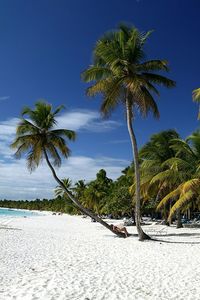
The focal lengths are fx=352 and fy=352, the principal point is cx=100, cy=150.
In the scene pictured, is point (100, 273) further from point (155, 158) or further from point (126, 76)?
point (155, 158)

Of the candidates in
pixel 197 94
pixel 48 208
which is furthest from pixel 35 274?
pixel 48 208

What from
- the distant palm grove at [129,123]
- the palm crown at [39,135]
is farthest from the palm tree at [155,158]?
the palm crown at [39,135]

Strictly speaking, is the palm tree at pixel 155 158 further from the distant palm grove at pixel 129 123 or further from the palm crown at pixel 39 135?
the palm crown at pixel 39 135

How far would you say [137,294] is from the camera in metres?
6.99

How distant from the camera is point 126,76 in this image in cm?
1659

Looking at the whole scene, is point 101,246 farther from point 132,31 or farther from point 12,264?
point 132,31

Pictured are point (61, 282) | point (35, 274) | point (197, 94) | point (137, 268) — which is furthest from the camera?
point (197, 94)

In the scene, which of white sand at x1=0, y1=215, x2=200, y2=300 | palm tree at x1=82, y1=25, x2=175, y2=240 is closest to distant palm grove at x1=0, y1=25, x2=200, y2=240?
palm tree at x1=82, y1=25, x2=175, y2=240

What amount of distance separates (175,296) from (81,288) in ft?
6.34

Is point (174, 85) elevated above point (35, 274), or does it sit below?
above

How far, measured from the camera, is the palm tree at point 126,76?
16.3m

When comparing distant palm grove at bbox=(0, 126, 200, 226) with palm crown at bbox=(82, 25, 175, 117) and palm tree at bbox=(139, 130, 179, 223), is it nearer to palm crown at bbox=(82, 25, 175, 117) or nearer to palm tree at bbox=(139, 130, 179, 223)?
palm tree at bbox=(139, 130, 179, 223)

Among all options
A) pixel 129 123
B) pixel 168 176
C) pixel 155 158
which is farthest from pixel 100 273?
pixel 155 158

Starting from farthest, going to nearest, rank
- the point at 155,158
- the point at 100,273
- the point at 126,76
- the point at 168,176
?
the point at 155,158, the point at 168,176, the point at 126,76, the point at 100,273
